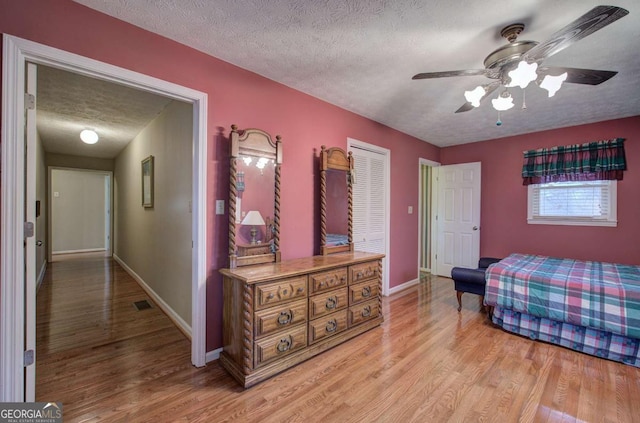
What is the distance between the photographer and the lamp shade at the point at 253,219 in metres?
2.50

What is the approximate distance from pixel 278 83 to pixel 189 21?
1.00 metres

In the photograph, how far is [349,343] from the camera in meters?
2.64

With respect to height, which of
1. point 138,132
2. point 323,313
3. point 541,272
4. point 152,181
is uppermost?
point 138,132

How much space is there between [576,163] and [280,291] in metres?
4.51

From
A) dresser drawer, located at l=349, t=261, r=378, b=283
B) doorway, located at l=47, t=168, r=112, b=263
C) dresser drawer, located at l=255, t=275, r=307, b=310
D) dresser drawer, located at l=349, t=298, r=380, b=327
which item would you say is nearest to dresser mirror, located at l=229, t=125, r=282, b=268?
dresser drawer, located at l=255, t=275, r=307, b=310

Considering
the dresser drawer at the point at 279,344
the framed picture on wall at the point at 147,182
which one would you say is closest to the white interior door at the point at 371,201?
the dresser drawer at the point at 279,344

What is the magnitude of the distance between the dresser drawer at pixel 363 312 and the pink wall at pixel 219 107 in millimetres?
755

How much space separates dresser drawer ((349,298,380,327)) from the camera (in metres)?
2.75

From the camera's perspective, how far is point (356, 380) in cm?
207

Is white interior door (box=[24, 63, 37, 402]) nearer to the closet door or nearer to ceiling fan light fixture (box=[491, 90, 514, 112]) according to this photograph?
the closet door

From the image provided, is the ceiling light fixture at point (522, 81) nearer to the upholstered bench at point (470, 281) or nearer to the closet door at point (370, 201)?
the closet door at point (370, 201)

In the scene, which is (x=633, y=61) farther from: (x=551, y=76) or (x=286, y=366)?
(x=286, y=366)

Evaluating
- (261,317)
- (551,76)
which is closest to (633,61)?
(551,76)

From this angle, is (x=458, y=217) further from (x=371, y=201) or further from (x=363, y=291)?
(x=363, y=291)
